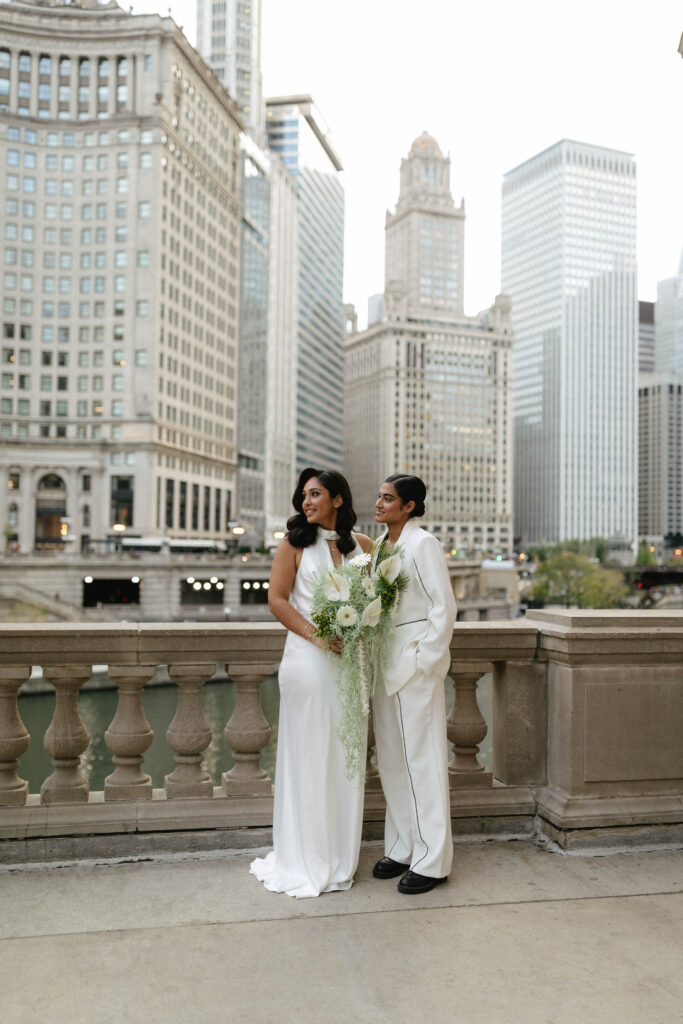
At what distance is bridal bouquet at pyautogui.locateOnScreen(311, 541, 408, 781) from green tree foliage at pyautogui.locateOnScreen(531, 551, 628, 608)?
84313 millimetres

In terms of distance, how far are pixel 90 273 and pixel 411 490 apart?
307 feet

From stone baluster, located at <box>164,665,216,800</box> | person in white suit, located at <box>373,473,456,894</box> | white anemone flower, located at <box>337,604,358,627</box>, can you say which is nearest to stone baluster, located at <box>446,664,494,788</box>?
person in white suit, located at <box>373,473,456,894</box>

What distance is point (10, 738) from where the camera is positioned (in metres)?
5.15

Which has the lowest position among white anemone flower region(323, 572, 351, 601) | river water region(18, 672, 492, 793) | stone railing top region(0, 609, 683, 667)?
river water region(18, 672, 492, 793)

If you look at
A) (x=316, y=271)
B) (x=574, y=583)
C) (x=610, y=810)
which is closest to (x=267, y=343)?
(x=316, y=271)

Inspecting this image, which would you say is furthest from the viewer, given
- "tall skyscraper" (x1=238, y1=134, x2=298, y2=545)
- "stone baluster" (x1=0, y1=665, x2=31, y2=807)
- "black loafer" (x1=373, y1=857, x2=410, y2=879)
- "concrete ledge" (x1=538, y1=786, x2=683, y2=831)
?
"tall skyscraper" (x1=238, y1=134, x2=298, y2=545)

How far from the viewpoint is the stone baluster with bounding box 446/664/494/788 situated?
224 inches

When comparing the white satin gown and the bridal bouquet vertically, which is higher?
the bridal bouquet

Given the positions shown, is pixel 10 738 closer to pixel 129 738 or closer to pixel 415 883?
pixel 129 738

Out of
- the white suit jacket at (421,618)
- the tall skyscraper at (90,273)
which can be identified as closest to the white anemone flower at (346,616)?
the white suit jacket at (421,618)

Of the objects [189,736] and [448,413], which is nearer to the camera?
[189,736]

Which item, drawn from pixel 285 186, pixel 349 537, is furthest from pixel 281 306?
pixel 349 537

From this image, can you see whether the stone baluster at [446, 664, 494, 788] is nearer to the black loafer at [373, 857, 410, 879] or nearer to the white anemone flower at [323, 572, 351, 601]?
the black loafer at [373, 857, 410, 879]

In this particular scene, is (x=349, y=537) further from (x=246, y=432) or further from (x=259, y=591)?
(x=246, y=432)
